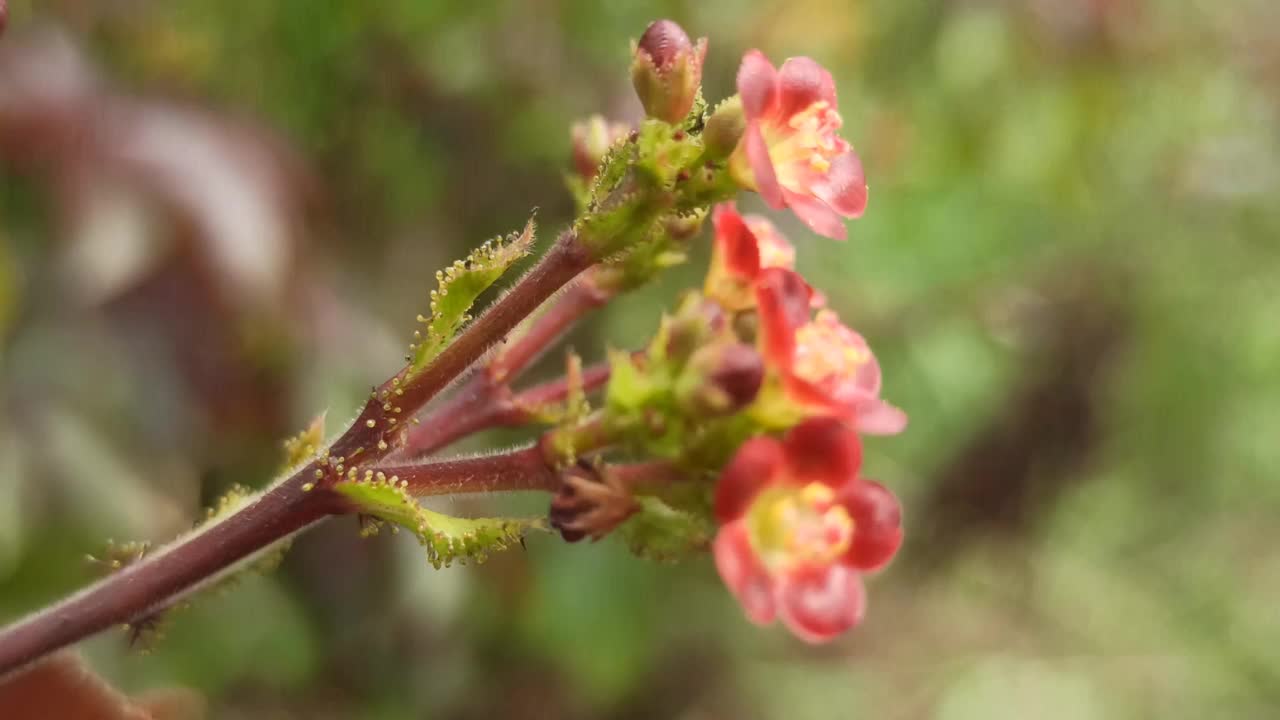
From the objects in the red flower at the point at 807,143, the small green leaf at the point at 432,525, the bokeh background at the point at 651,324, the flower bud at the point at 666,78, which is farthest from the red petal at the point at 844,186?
the bokeh background at the point at 651,324

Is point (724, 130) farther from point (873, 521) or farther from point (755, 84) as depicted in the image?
point (873, 521)

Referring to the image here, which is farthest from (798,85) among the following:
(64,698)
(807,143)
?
(64,698)

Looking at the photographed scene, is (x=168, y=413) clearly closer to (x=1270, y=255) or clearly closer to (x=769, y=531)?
(x=769, y=531)

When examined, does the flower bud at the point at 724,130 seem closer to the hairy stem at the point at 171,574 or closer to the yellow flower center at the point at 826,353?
the yellow flower center at the point at 826,353

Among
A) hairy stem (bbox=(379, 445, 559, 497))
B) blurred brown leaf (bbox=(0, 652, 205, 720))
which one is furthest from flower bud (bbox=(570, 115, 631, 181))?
blurred brown leaf (bbox=(0, 652, 205, 720))

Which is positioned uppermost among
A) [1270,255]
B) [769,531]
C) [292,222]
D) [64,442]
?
[1270,255]

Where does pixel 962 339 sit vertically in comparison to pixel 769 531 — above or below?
above

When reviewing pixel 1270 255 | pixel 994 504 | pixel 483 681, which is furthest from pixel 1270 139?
pixel 483 681
